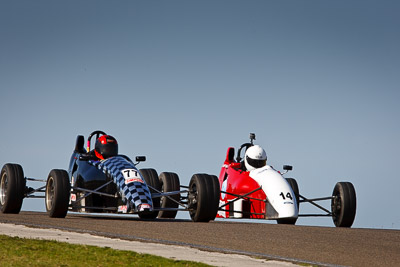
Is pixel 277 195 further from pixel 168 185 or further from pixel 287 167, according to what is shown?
pixel 168 185

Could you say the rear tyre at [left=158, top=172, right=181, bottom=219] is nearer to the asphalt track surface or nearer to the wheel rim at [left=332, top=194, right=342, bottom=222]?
the wheel rim at [left=332, top=194, right=342, bottom=222]

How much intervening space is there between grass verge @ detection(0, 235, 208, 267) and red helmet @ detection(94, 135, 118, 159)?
9141 millimetres

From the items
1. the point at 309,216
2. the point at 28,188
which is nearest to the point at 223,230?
the point at 309,216

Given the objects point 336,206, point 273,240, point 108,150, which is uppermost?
→ point 108,150

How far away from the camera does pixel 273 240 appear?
1416 centimetres

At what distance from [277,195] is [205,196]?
2.69 metres

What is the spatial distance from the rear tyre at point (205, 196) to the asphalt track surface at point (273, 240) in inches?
33.9

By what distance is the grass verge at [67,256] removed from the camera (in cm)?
1040

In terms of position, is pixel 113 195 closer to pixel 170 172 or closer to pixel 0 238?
pixel 170 172

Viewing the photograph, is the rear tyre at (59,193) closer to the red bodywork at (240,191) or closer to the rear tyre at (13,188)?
the rear tyre at (13,188)

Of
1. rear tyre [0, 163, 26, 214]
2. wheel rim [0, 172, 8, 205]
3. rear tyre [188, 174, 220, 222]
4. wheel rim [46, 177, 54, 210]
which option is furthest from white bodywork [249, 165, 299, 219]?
wheel rim [0, 172, 8, 205]

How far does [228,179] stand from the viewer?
954 inches

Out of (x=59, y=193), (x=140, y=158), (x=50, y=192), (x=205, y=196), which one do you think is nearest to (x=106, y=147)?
(x=140, y=158)

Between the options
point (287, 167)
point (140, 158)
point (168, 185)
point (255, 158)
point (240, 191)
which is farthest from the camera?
point (255, 158)
